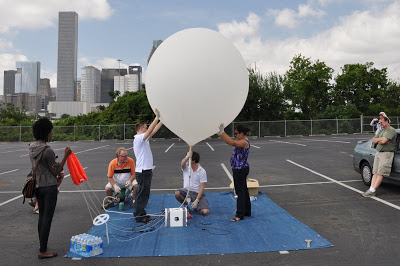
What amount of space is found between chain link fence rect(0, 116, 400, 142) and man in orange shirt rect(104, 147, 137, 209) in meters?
26.3

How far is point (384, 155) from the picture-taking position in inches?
276

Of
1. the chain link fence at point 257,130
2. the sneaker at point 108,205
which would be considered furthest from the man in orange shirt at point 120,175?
the chain link fence at point 257,130

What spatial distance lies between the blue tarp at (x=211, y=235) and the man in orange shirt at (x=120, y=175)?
710mm

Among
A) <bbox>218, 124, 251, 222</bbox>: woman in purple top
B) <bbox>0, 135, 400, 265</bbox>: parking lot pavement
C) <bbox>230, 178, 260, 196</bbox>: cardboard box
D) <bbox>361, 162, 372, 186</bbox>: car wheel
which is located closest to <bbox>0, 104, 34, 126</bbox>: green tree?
<bbox>0, 135, 400, 265</bbox>: parking lot pavement

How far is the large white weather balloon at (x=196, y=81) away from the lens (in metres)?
4.23

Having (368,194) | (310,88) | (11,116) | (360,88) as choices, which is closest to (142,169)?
(368,194)

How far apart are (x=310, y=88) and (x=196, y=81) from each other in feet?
142

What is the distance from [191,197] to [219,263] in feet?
7.33

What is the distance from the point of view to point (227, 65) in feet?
14.4

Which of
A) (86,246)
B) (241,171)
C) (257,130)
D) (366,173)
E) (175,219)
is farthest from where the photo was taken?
(257,130)

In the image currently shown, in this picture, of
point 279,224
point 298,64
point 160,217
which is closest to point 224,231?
point 279,224

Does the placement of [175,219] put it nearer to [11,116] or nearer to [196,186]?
[196,186]

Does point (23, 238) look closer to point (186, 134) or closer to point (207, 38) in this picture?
point (186, 134)

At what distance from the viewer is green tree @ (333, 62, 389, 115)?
151 ft
